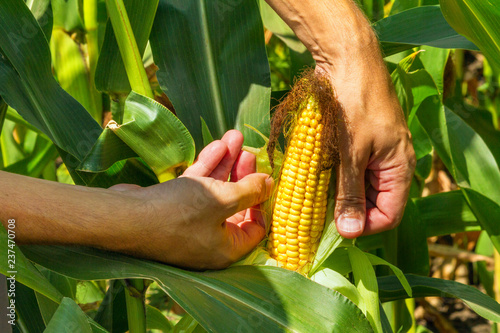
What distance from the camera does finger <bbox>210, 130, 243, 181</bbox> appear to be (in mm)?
1083

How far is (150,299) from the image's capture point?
2234 millimetres

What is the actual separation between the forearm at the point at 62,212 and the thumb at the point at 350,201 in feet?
1.36

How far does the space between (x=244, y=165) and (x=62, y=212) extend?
0.46 metres

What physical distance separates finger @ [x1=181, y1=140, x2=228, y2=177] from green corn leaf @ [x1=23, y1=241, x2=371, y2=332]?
0.22 meters

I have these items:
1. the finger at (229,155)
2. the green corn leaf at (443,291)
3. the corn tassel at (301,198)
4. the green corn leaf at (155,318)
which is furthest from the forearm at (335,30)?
the green corn leaf at (155,318)

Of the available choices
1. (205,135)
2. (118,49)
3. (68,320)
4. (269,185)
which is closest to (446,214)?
(269,185)

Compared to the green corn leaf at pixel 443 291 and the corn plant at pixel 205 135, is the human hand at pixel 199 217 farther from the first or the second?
the green corn leaf at pixel 443 291

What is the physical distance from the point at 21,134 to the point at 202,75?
3.58 feet

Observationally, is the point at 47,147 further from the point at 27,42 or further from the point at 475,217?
the point at 475,217

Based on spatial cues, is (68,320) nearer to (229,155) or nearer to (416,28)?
(229,155)

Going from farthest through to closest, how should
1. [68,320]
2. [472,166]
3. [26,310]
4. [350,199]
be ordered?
[472,166] → [26,310] → [350,199] → [68,320]

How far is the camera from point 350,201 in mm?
1003

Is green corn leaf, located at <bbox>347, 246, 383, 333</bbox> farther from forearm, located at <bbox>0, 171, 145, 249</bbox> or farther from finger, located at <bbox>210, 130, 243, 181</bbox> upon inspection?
forearm, located at <bbox>0, 171, 145, 249</bbox>

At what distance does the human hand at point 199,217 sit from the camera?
0.86 meters
